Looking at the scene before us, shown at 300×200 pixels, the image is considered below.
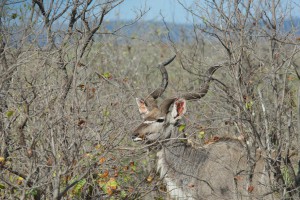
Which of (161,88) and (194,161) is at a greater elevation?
(161,88)

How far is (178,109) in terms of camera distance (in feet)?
21.2

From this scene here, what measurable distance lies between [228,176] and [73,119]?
7.74 ft

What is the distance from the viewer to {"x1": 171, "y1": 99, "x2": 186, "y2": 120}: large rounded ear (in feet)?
20.8

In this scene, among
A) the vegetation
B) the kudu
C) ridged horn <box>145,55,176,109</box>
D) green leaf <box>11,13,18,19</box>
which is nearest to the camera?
the vegetation

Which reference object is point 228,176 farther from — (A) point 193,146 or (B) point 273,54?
(B) point 273,54

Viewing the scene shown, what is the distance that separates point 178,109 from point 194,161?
598 millimetres

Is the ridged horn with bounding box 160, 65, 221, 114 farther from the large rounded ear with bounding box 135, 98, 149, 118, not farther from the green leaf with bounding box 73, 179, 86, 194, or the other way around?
the green leaf with bounding box 73, 179, 86, 194

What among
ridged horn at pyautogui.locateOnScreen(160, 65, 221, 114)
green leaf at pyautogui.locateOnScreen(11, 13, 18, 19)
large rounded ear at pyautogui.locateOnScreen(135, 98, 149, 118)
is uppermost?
green leaf at pyautogui.locateOnScreen(11, 13, 18, 19)

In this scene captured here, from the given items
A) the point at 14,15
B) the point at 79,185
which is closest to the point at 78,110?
the point at 79,185

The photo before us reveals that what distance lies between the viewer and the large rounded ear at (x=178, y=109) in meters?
6.35

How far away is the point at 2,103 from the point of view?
15.7ft

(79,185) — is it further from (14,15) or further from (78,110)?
(14,15)

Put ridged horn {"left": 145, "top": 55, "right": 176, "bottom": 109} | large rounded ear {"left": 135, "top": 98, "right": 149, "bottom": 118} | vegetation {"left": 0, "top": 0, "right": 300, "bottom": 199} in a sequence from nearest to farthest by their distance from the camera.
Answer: vegetation {"left": 0, "top": 0, "right": 300, "bottom": 199}, large rounded ear {"left": 135, "top": 98, "right": 149, "bottom": 118}, ridged horn {"left": 145, "top": 55, "right": 176, "bottom": 109}

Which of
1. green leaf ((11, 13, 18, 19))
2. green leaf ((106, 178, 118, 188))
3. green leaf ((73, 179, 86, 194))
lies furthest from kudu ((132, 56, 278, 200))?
green leaf ((11, 13, 18, 19))
